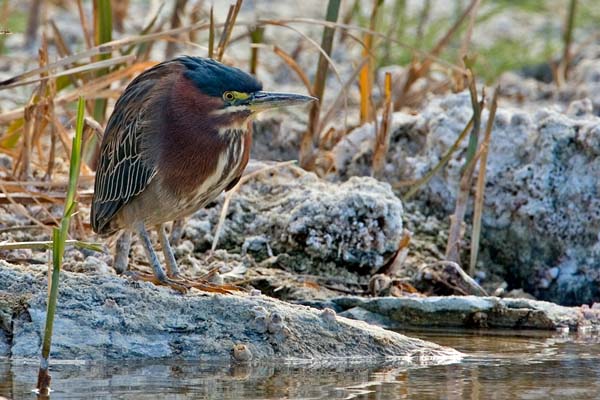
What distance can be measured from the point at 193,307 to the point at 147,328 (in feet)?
0.67

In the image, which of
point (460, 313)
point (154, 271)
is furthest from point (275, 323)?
point (460, 313)

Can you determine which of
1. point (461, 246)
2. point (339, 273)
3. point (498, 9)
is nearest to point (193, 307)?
point (339, 273)

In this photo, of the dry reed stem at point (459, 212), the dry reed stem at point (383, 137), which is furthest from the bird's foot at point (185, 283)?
the dry reed stem at point (383, 137)

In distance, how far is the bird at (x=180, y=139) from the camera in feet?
16.1

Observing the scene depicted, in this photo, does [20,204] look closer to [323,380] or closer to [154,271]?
[154,271]

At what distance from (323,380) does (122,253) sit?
62.1 inches

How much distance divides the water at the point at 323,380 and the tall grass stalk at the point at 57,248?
7cm

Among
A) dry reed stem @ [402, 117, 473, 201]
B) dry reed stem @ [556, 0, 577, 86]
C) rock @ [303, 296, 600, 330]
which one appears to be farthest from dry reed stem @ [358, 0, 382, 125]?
dry reed stem @ [556, 0, 577, 86]

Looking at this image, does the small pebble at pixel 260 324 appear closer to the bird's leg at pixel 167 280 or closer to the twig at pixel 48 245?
the bird's leg at pixel 167 280

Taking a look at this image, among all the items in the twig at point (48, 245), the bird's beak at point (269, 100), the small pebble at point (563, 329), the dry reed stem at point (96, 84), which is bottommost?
the small pebble at point (563, 329)

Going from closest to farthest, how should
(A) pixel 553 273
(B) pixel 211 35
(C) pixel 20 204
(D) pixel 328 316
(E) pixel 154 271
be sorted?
1. (D) pixel 328 316
2. (E) pixel 154 271
3. (B) pixel 211 35
4. (C) pixel 20 204
5. (A) pixel 553 273

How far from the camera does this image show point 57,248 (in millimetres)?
3693

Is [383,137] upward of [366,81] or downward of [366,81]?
downward

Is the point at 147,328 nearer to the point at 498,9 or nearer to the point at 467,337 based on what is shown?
the point at 467,337
